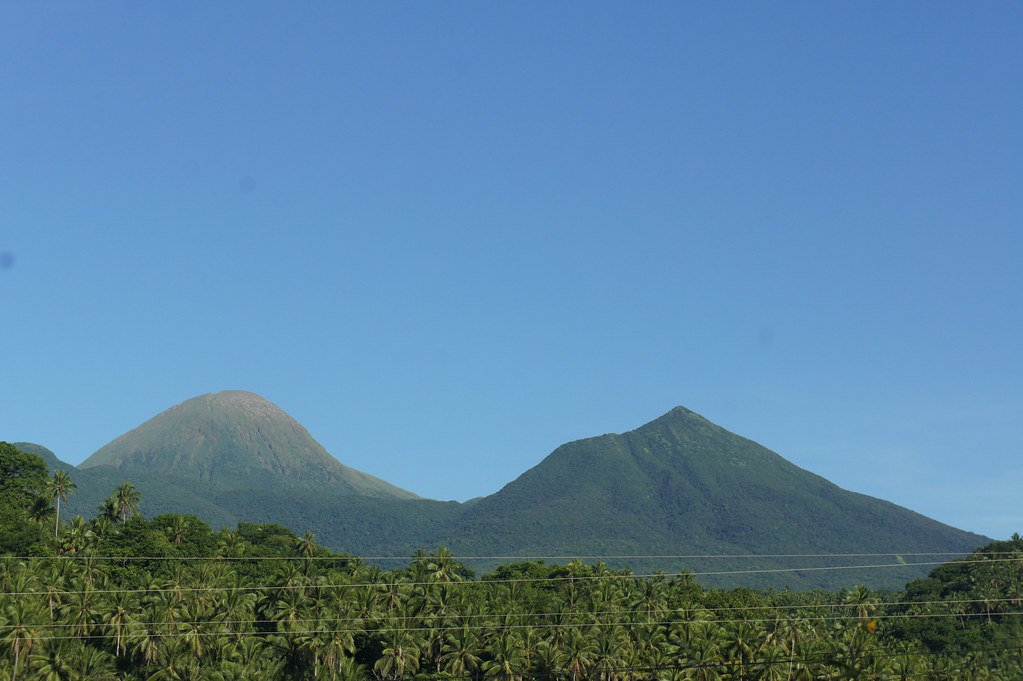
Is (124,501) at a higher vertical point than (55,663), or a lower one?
higher

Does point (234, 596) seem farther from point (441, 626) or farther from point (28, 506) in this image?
point (28, 506)

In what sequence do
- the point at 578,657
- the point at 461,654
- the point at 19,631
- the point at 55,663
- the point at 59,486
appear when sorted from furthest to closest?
the point at 59,486 < the point at 461,654 < the point at 578,657 < the point at 55,663 < the point at 19,631

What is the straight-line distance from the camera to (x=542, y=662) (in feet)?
400

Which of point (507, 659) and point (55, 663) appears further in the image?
point (507, 659)

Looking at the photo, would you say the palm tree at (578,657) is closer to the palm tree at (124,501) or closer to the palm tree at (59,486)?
the palm tree at (124,501)

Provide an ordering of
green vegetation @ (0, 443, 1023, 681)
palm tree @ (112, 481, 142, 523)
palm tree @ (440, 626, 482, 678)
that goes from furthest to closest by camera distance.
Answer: palm tree @ (112, 481, 142, 523) → palm tree @ (440, 626, 482, 678) → green vegetation @ (0, 443, 1023, 681)

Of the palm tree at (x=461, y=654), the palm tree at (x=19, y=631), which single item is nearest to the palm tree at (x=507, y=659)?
the palm tree at (x=461, y=654)

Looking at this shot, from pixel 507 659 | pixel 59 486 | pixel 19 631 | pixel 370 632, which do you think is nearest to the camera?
pixel 19 631

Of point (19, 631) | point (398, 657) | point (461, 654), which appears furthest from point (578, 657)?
point (19, 631)

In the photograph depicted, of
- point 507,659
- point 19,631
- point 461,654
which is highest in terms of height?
point 19,631

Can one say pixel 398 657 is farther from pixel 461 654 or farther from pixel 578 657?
pixel 578 657

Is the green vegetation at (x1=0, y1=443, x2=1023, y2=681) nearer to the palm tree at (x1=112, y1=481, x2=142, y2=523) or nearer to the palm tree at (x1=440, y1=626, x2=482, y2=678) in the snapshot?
the palm tree at (x1=440, y1=626, x2=482, y2=678)

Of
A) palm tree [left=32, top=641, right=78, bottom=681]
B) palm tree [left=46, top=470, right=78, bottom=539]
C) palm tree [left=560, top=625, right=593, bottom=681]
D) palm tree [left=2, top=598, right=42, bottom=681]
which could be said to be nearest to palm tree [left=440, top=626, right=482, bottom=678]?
→ palm tree [left=560, top=625, right=593, bottom=681]

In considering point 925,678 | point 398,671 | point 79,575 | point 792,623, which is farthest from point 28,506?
point 925,678
